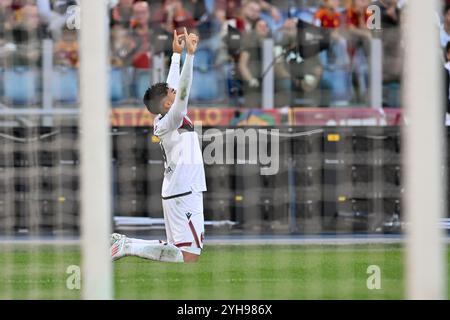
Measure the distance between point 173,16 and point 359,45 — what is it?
1880 millimetres

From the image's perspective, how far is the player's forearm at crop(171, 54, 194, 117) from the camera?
29.7 ft

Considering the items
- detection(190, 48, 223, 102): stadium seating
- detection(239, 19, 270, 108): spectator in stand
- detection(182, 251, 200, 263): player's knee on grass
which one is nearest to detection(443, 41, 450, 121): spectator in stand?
detection(239, 19, 270, 108): spectator in stand

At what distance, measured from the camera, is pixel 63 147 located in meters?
12.5

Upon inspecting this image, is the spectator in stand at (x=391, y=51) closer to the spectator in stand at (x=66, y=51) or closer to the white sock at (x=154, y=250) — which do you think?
the spectator in stand at (x=66, y=51)

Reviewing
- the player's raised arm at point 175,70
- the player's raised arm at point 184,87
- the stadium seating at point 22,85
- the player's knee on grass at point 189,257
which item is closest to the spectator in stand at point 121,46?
the stadium seating at point 22,85

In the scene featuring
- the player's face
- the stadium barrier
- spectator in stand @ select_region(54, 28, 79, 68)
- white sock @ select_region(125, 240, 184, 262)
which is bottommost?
white sock @ select_region(125, 240, 184, 262)

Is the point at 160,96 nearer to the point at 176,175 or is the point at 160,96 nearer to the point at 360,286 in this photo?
the point at 176,175

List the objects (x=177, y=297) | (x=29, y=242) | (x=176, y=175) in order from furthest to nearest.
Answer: (x=29, y=242), (x=176, y=175), (x=177, y=297)

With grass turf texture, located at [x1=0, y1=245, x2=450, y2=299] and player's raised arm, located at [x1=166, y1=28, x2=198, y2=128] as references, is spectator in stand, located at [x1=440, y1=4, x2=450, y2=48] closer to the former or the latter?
grass turf texture, located at [x1=0, y1=245, x2=450, y2=299]

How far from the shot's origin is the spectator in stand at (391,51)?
39.2 ft

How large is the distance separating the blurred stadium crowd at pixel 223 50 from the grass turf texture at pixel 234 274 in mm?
1673

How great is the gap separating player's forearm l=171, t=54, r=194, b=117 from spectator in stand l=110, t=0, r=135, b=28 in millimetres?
2859
